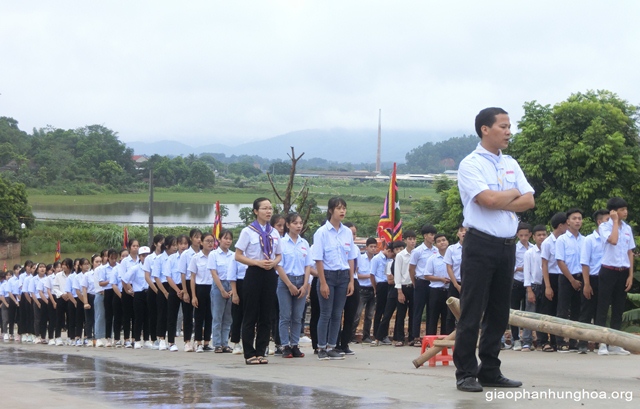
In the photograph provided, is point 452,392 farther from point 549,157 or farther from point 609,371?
point 549,157

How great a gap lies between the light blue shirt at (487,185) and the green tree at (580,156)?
20.2m

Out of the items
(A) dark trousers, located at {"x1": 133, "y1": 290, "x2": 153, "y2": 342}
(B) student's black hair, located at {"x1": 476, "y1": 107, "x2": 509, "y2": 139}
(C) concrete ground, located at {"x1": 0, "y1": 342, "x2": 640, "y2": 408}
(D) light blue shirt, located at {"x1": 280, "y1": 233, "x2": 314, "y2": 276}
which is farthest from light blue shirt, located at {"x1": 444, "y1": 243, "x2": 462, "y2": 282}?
(B) student's black hair, located at {"x1": 476, "y1": 107, "x2": 509, "y2": 139}

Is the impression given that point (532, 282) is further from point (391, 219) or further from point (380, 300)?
point (391, 219)

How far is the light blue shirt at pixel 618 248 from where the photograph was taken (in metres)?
11.5

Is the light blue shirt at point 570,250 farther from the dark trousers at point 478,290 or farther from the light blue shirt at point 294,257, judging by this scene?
the dark trousers at point 478,290

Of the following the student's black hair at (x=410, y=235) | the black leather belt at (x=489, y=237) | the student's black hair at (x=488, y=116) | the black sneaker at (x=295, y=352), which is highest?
the student's black hair at (x=488, y=116)

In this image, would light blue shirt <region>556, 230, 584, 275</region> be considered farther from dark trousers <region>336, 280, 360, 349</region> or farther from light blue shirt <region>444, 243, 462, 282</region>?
dark trousers <region>336, 280, 360, 349</region>

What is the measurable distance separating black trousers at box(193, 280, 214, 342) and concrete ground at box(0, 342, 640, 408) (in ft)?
4.13

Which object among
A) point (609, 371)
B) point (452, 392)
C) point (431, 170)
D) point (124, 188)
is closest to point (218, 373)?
point (452, 392)

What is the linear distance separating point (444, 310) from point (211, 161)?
5675 inches

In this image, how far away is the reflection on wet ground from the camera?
700 centimetres


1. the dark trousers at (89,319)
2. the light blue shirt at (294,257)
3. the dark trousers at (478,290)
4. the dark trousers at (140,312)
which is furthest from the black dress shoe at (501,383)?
the dark trousers at (89,319)

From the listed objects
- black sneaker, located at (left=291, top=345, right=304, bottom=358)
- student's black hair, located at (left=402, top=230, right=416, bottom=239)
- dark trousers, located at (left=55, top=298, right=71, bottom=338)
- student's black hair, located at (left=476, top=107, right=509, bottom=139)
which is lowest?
dark trousers, located at (left=55, top=298, right=71, bottom=338)

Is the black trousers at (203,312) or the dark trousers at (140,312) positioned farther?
the dark trousers at (140,312)
